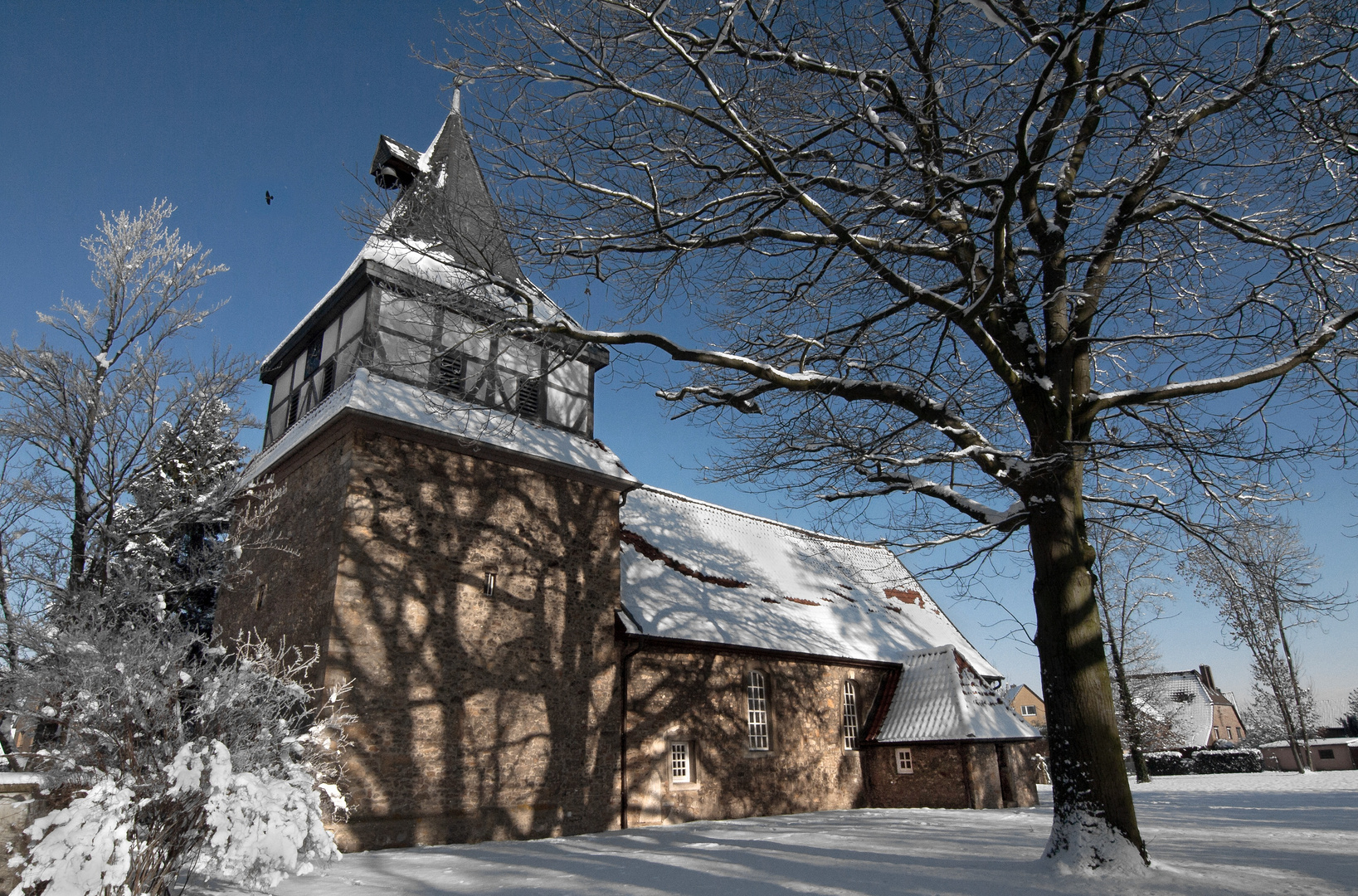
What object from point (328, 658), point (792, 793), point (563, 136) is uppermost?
point (563, 136)

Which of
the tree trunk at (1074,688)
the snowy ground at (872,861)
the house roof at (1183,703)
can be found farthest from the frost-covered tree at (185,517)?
the house roof at (1183,703)

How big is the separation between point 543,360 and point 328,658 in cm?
566

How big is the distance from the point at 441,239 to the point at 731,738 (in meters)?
11.8

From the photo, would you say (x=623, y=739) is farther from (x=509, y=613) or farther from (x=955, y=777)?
(x=955, y=777)

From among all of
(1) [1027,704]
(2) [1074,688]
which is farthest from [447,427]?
(1) [1027,704]

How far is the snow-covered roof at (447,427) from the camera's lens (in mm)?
11820

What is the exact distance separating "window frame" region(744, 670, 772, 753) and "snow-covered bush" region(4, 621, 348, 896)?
1048 centimetres

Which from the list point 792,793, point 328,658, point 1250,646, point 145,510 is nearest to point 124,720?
point 328,658

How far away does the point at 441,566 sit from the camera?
12102 mm

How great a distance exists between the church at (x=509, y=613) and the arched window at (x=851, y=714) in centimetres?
7

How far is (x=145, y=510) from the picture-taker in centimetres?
1418

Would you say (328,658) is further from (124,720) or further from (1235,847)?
(1235,847)

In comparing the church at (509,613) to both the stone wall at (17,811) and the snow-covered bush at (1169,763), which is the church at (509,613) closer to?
the stone wall at (17,811)

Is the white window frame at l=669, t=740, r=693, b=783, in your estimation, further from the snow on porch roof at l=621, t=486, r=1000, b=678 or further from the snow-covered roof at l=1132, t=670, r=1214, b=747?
the snow-covered roof at l=1132, t=670, r=1214, b=747
